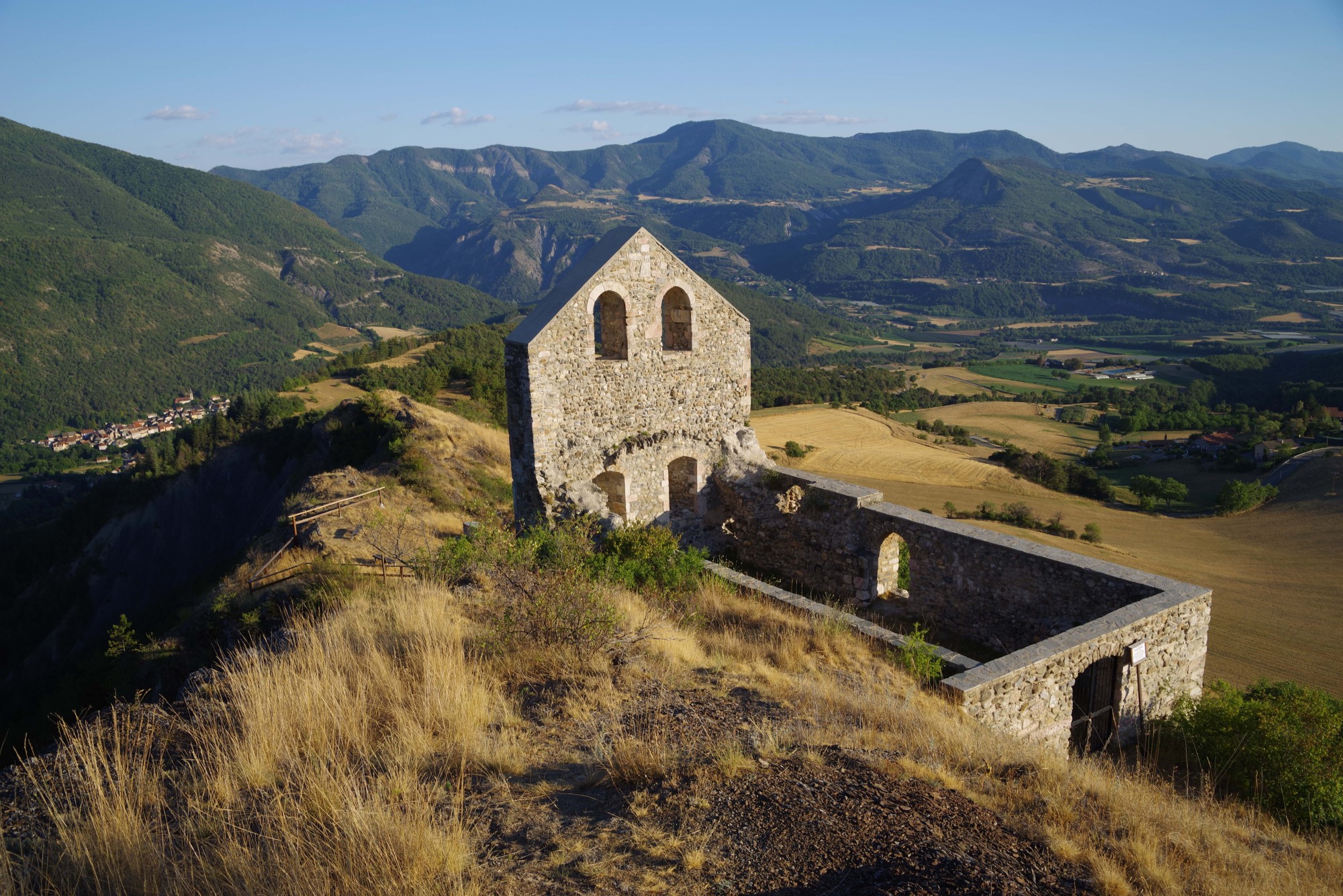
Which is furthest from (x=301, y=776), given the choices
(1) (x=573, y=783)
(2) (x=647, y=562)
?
(2) (x=647, y=562)

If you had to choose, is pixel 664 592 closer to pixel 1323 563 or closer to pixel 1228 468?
pixel 1323 563

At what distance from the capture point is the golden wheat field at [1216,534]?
18.8 m

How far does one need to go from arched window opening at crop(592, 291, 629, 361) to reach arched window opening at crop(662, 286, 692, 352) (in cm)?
82

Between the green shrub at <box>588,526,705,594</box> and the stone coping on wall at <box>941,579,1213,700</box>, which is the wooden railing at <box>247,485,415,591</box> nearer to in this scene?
the green shrub at <box>588,526,705,594</box>

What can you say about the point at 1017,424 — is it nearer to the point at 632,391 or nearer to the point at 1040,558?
the point at 1040,558

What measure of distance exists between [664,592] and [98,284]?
11977cm

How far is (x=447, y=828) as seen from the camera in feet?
12.1

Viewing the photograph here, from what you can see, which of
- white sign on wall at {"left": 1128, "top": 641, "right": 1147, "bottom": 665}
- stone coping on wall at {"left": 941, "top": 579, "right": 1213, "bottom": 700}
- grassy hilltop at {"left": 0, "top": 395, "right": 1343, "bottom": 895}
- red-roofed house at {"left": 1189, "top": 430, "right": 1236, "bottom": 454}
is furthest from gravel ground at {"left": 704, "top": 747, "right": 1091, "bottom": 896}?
red-roofed house at {"left": 1189, "top": 430, "right": 1236, "bottom": 454}

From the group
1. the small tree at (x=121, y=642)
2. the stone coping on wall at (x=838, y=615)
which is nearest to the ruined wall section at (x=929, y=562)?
the stone coping on wall at (x=838, y=615)

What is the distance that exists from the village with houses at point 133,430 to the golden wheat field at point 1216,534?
5821 cm

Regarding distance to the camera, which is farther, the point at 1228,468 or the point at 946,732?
the point at 1228,468

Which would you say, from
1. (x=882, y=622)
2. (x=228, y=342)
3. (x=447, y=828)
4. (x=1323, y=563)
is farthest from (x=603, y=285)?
(x=228, y=342)

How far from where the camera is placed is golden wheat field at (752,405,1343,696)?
18.8 m

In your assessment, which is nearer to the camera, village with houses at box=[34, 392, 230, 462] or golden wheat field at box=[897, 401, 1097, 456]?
golden wheat field at box=[897, 401, 1097, 456]
